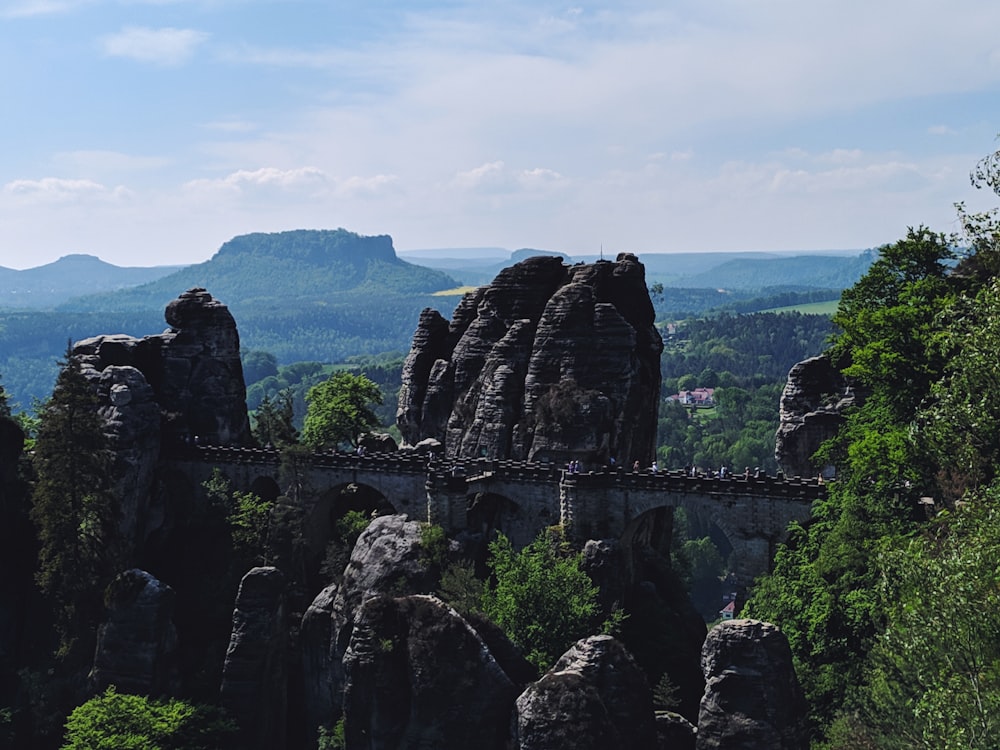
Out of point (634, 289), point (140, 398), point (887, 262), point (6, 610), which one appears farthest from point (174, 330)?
point (887, 262)

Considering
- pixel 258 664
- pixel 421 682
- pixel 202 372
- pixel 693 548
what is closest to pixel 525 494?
pixel 258 664

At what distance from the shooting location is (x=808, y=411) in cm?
6094

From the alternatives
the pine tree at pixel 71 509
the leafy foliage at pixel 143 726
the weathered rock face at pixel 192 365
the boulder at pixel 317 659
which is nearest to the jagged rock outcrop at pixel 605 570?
the boulder at pixel 317 659

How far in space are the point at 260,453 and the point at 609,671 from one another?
35263 millimetres

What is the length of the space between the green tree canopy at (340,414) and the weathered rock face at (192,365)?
553 cm

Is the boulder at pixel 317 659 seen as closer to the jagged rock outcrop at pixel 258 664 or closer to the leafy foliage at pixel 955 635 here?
the jagged rock outcrop at pixel 258 664

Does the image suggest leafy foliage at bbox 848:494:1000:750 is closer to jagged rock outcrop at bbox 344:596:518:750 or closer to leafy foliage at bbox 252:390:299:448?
jagged rock outcrop at bbox 344:596:518:750

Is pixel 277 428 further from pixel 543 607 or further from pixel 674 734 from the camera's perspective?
pixel 674 734

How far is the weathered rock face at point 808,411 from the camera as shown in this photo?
197ft

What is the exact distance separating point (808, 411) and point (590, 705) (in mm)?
29063

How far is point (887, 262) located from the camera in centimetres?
4978

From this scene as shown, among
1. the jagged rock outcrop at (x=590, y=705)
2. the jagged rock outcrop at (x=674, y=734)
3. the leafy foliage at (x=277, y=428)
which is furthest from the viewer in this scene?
the leafy foliage at (x=277, y=428)

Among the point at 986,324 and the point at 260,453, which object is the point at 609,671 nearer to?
the point at 986,324

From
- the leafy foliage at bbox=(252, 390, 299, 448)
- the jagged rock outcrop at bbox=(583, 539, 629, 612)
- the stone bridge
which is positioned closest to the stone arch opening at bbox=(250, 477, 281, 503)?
the stone bridge
